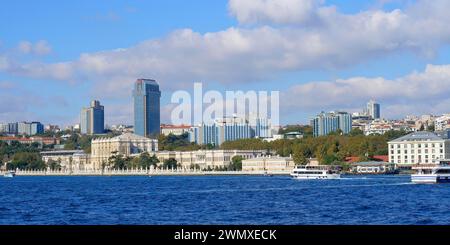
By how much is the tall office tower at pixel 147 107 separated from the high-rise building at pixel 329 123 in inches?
1059

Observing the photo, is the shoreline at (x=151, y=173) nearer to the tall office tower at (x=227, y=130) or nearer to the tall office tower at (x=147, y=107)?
the tall office tower at (x=227, y=130)

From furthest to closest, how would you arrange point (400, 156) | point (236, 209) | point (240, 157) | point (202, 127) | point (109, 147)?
1. point (202, 127)
2. point (109, 147)
3. point (240, 157)
4. point (400, 156)
5. point (236, 209)

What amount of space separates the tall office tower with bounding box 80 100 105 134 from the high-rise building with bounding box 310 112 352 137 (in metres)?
60.3

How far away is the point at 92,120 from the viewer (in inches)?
7598

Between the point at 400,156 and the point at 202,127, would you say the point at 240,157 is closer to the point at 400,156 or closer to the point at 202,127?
the point at 400,156

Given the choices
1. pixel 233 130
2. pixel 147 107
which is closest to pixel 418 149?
pixel 233 130

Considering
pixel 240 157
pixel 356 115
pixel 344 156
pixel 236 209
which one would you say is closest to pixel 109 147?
pixel 240 157

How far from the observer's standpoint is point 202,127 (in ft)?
452

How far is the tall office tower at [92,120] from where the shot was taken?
193 metres

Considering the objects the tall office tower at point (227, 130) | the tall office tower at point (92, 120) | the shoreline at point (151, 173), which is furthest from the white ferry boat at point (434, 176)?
the tall office tower at point (92, 120)

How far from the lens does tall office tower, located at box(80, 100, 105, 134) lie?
7608 inches

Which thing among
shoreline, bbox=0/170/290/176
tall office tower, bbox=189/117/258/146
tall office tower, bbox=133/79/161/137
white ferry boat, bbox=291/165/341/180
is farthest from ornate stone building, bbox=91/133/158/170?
white ferry boat, bbox=291/165/341/180
